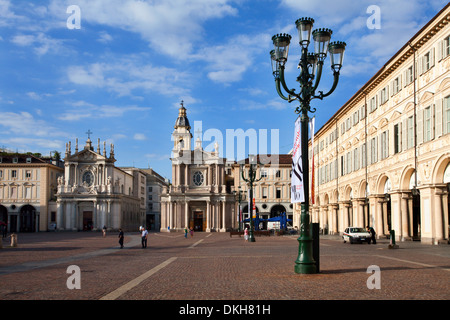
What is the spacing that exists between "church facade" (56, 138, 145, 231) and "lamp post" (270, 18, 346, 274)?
80189 millimetres

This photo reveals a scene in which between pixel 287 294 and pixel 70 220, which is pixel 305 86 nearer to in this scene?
pixel 287 294

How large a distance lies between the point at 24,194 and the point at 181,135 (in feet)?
105

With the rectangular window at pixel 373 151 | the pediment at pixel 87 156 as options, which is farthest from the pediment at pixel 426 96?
the pediment at pixel 87 156

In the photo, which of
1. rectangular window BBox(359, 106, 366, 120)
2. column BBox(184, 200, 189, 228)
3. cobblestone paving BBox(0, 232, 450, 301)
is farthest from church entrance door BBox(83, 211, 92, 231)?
cobblestone paving BBox(0, 232, 450, 301)

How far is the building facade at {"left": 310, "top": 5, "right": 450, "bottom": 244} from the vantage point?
95.3ft

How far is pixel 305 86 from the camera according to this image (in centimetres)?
1570

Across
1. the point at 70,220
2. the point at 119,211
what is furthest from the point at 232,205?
the point at 70,220

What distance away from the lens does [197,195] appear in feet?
294

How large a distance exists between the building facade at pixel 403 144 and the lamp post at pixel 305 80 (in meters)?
15.0

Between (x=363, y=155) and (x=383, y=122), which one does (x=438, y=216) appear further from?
(x=363, y=155)

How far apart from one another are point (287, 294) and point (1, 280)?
30.0ft

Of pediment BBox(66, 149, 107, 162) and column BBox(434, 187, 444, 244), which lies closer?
column BBox(434, 187, 444, 244)

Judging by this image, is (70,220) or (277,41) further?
(70,220)

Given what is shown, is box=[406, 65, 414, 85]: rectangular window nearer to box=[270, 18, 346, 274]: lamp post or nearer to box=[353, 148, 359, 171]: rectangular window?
box=[353, 148, 359, 171]: rectangular window
